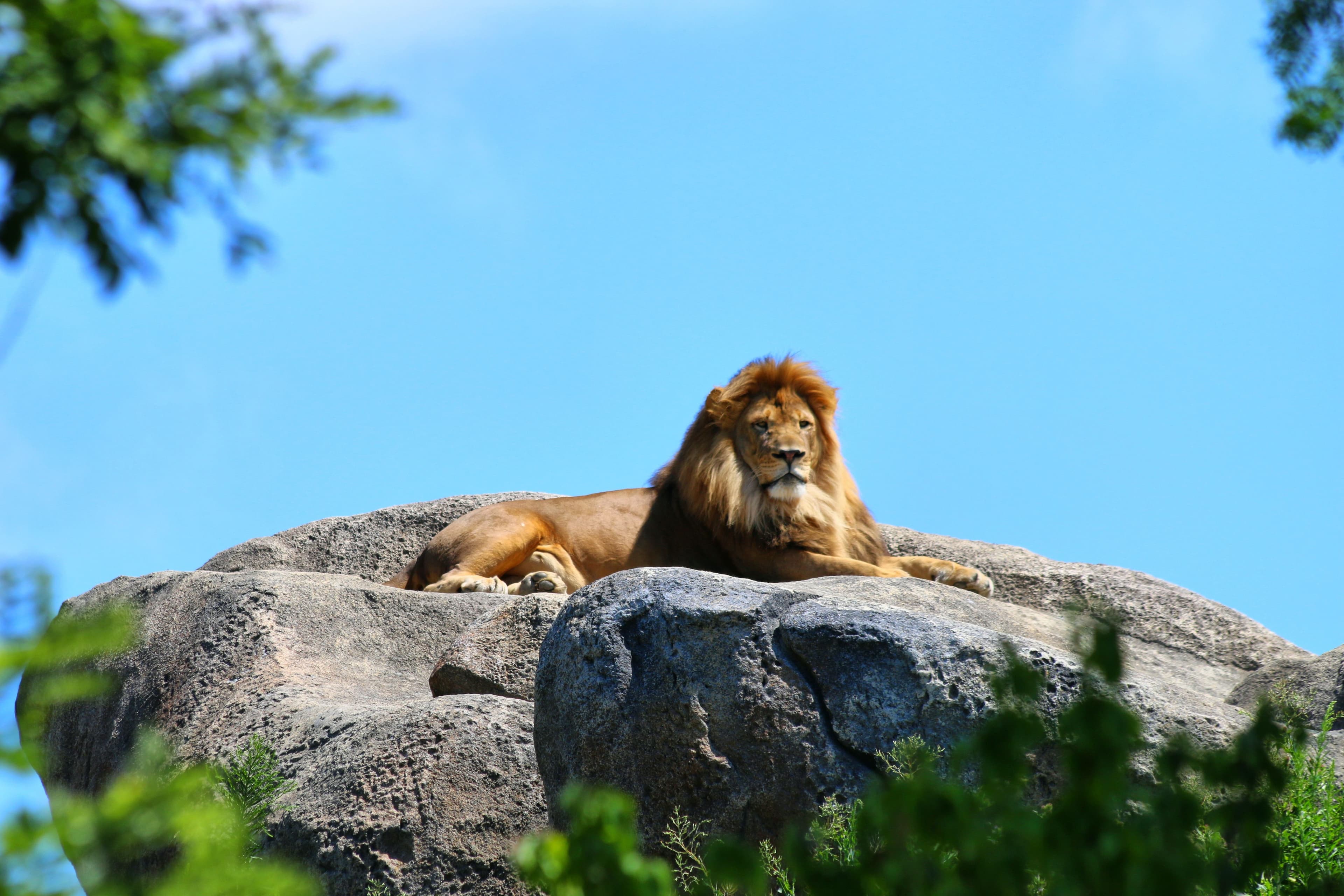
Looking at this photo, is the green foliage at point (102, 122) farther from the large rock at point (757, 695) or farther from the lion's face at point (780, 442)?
the lion's face at point (780, 442)

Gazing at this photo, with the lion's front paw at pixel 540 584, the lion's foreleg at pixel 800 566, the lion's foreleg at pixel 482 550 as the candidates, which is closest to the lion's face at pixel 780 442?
the lion's foreleg at pixel 800 566

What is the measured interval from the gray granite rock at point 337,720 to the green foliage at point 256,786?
6 cm

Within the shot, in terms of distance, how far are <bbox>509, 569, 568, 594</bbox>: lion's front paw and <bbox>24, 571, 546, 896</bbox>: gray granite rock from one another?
32 centimetres

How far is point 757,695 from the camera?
14.6 ft

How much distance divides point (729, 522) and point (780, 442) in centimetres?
61

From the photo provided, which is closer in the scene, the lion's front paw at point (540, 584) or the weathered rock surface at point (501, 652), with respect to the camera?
the weathered rock surface at point (501, 652)

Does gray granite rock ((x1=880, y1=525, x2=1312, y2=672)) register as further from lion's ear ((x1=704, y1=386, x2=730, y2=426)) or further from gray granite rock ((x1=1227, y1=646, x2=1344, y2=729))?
lion's ear ((x1=704, y1=386, x2=730, y2=426))

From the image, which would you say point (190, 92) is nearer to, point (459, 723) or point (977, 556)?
point (459, 723)

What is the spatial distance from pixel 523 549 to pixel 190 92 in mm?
7535

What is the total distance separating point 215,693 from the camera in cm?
667

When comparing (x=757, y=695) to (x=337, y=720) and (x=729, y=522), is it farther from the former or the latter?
(x=729, y=522)

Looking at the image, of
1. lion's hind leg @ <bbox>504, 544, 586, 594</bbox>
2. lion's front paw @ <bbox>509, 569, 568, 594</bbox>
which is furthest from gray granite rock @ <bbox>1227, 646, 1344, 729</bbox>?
lion's hind leg @ <bbox>504, 544, 586, 594</bbox>

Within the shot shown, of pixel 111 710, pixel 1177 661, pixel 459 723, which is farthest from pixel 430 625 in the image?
pixel 1177 661

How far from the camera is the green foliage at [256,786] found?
523 cm
